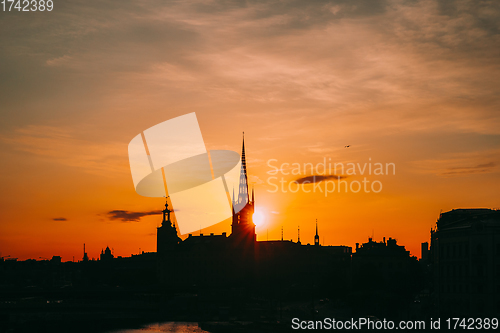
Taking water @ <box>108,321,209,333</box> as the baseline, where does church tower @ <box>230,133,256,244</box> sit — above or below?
above

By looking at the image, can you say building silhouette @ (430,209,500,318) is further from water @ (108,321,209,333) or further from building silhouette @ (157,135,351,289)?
building silhouette @ (157,135,351,289)

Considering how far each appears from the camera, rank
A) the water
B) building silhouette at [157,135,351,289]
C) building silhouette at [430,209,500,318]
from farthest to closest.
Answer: building silhouette at [157,135,351,289], the water, building silhouette at [430,209,500,318]

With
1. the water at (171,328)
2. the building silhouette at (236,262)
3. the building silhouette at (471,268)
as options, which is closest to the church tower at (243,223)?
the building silhouette at (236,262)

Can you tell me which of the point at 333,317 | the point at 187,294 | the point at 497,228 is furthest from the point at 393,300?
the point at 187,294

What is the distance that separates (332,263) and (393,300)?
117573 mm

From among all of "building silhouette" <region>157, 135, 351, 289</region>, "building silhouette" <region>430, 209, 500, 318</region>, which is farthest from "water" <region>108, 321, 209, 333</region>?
"building silhouette" <region>157, 135, 351, 289</region>

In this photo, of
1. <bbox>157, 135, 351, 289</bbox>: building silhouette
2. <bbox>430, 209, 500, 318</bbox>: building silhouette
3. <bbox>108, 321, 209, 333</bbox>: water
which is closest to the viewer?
<bbox>430, 209, 500, 318</bbox>: building silhouette

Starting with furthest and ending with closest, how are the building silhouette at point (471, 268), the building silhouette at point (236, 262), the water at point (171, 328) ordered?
the building silhouette at point (236, 262), the water at point (171, 328), the building silhouette at point (471, 268)

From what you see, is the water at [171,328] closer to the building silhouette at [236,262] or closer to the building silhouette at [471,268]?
the building silhouette at [471,268]

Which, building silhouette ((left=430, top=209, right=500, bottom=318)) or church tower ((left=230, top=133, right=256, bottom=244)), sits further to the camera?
church tower ((left=230, top=133, right=256, bottom=244))

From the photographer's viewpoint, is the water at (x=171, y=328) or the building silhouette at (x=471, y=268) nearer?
the building silhouette at (x=471, y=268)

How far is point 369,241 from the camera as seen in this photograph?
586 feet

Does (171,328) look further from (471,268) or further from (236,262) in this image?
(236,262)

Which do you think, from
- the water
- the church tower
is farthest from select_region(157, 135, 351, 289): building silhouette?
the water
